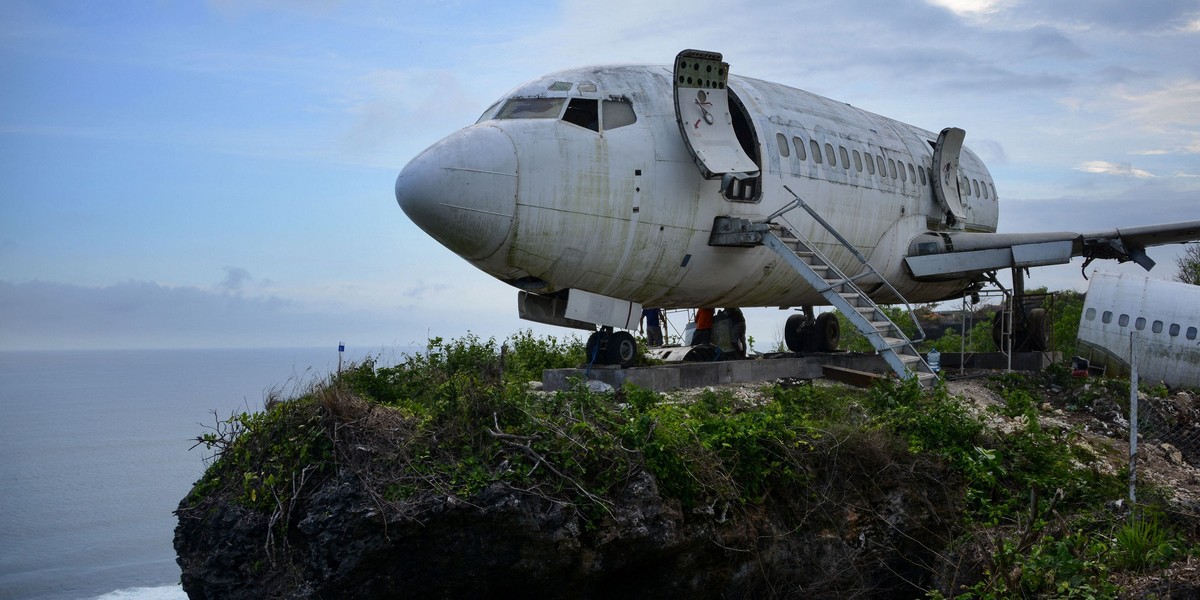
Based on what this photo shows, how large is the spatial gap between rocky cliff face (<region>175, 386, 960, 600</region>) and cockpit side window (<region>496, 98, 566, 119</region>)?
4733mm

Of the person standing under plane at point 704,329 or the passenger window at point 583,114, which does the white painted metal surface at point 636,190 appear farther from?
the person standing under plane at point 704,329

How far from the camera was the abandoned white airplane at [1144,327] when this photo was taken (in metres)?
22.2

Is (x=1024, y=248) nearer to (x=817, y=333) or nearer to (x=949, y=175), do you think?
(x=949, y=175)

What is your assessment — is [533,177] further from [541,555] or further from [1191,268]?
[1191,268]

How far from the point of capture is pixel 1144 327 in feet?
74.7

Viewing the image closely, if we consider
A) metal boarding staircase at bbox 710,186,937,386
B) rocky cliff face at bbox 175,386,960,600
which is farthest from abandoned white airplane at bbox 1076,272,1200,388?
rocky cliff face at bbox 175,386,960,600

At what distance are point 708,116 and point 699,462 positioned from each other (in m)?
5.45

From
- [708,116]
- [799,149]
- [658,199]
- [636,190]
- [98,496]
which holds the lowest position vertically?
[98,496]

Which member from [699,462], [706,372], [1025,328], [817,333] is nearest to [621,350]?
[706,372]

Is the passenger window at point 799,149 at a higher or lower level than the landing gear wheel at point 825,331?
higher

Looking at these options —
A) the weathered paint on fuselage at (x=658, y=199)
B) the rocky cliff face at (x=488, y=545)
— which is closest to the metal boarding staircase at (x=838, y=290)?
the weathered paint on fuselage at (x=658, y=199)

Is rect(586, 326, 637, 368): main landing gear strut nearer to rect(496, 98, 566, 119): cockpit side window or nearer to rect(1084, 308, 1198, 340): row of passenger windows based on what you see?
rect(496, 98, 566, 119): cockpit side window

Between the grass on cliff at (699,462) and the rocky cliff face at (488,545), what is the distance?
6 cm

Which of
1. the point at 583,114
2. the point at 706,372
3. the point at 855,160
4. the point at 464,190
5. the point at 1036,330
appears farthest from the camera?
the point at 1036,330
